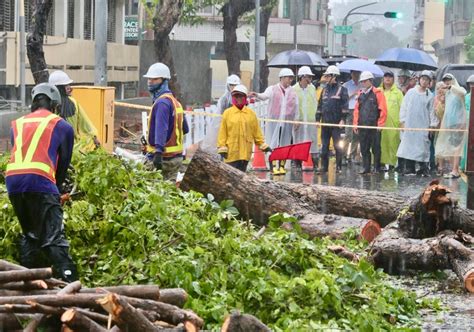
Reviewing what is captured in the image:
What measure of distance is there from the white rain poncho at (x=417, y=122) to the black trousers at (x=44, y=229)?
15.2 m

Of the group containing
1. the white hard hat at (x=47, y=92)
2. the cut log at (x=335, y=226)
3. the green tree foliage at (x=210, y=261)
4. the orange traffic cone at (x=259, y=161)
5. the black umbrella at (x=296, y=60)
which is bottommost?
the orange traffic cone at (x=259, y=161)

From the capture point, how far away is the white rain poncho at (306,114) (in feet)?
79.7

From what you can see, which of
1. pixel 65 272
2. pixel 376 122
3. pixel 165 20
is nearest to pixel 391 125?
pixel 376 122

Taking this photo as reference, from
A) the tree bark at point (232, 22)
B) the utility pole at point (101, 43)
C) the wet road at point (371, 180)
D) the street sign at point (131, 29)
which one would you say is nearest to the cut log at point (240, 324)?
the wet road at point (371, 180)

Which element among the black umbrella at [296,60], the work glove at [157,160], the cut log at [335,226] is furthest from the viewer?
the black umbrella at [296,60]

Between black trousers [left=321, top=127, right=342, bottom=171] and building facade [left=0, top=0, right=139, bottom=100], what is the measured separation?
27.4 ft

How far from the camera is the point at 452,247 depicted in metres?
11.3

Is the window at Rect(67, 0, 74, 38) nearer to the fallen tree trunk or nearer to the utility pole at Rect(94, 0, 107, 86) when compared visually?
the utility pole at Rect(94, 0, 107, 86)

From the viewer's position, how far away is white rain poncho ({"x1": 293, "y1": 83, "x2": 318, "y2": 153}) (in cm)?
2428

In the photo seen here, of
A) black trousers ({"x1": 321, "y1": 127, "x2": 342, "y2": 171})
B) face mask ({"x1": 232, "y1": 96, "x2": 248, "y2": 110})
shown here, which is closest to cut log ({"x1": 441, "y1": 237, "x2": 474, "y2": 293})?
face mask ({"x1": 232, "y1": 96, "x2": 248, "y2": 110})

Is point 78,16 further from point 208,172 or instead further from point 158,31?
point 208,172

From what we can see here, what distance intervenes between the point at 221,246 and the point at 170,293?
201 cm

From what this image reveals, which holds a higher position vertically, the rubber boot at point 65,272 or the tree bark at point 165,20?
the tree bark at point 165,20

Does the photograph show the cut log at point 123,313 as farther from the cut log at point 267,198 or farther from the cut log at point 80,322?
the cut log at point 267,198
